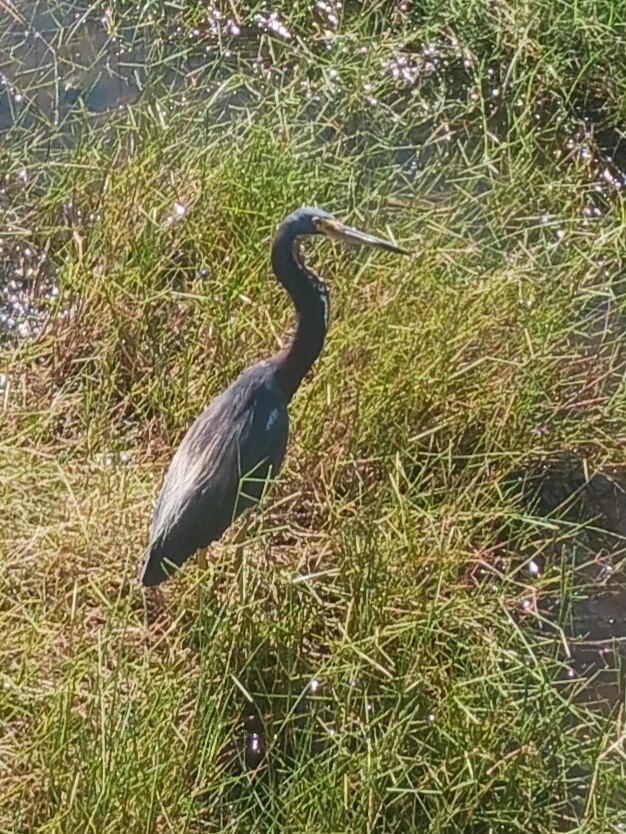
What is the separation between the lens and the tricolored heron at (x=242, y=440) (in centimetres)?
240

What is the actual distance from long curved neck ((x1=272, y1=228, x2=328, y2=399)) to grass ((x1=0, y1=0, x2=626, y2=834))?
272 mm

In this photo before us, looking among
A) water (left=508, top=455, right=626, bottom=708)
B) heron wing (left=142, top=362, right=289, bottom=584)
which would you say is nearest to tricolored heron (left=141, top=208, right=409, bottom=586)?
heron wing (left=142, top=362, right=289, bottom=584)

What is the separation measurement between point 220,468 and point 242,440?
71 mm

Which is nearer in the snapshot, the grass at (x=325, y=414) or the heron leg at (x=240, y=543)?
the grass at (x=325, y=414)

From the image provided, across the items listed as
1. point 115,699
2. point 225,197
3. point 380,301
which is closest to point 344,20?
point 225,197

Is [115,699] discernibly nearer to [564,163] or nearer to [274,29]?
[564,163]

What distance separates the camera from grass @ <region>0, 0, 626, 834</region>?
2248mm

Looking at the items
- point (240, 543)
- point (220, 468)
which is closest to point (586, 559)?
point (240, 543)

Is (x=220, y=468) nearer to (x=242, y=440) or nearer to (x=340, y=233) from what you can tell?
(x=242, y=440)

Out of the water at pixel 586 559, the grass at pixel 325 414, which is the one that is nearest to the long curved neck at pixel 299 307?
the grass at pixel 325 414

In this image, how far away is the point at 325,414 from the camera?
113 inches

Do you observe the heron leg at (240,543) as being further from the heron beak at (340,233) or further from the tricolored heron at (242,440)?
the heron beak at (340,233)

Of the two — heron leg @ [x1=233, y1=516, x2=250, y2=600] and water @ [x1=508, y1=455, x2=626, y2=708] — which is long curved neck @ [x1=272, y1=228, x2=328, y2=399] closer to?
heron leg @ [x1=233, y1=516, x2=250, y2=600]

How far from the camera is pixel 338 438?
288 centimetres
